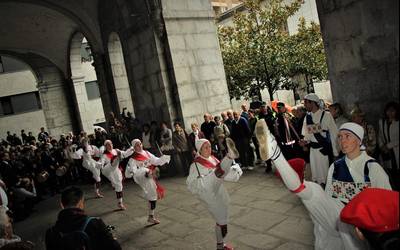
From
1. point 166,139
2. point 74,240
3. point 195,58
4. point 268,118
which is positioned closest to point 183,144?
point 166,139

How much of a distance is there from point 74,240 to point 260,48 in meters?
14.6

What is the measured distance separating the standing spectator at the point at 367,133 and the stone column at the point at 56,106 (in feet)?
66.5

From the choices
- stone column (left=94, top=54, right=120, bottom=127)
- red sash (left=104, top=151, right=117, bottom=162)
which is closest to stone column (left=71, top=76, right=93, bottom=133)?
stone column (left=94, top=54, right=120, bottom=127)

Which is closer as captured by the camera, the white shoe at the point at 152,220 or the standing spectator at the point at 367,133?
the standing spectator at the point at 367,133

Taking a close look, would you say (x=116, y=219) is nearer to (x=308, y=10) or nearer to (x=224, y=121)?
(x=224, y=121)

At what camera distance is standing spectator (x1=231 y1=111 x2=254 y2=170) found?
9.55 m

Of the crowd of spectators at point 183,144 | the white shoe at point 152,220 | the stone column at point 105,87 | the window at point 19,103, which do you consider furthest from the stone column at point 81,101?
the white shoe at point 152,220

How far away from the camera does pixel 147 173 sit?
22.3ft

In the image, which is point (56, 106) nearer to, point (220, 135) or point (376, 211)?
point (220, 135)

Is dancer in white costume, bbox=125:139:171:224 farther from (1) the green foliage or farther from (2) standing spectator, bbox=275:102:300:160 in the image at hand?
(1) the green foliage

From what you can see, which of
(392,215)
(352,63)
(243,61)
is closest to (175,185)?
(352,63)

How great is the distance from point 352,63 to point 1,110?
92.5 ft

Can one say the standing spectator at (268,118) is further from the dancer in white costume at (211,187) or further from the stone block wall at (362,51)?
the dancer in white costume at (211,187)

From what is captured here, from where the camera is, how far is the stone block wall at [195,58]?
10.6 meters
